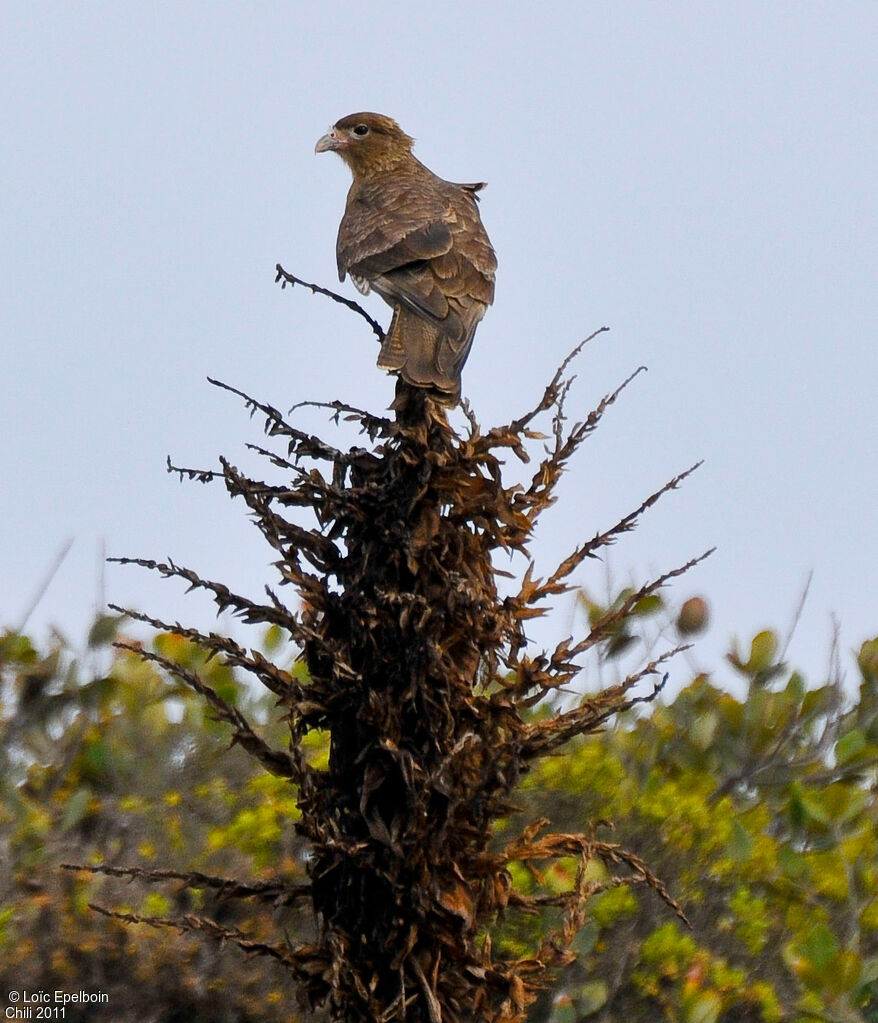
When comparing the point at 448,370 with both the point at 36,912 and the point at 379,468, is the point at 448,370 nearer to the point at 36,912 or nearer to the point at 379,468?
the point at 379,468

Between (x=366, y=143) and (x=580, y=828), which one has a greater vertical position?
(x=366, y=143)

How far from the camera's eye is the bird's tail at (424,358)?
16.9ft

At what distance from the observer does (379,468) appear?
4656mm

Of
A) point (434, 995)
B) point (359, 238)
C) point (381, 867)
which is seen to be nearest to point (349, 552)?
point (381, 867)

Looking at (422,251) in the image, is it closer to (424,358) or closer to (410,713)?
(424,358)

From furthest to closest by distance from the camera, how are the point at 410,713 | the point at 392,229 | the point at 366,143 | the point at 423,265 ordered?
the point at 366,143, the point at 392,229, the point at 423,265, the point at 410,713

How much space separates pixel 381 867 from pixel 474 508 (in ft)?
3.30

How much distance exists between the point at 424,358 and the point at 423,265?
1.74 m

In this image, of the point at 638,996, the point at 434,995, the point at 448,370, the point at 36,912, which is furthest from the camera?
the point at 638,996

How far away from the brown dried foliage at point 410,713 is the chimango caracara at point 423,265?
605 millimetres

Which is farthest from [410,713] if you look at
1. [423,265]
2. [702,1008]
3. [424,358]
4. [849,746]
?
[849,746]

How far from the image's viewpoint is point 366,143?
9672 millimetres

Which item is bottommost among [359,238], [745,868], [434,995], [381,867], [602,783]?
[434,995]

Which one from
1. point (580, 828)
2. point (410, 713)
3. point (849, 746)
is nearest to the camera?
point (410, 713)
